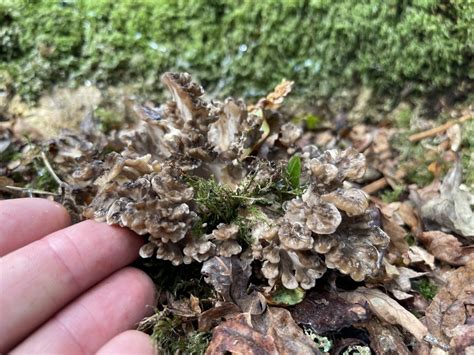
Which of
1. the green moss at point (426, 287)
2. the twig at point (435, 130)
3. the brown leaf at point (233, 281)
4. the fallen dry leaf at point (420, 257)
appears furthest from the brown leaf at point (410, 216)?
the brown leaf at point (233, 281)

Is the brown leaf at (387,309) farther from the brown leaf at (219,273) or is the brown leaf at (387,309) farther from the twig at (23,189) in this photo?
the twig at (23,189)

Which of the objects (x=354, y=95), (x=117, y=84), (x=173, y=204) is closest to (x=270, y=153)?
(x=173, y=204)

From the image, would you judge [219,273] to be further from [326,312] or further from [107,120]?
[107,120]

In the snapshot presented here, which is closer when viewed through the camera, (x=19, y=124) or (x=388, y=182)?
(x=388, y=182)

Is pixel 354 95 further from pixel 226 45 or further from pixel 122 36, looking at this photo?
pixel 122 36

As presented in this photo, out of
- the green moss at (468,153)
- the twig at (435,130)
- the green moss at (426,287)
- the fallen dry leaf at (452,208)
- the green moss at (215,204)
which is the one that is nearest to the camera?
the green moss at (426,287)

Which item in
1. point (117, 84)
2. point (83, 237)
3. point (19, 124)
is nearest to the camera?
point (83, 237)
